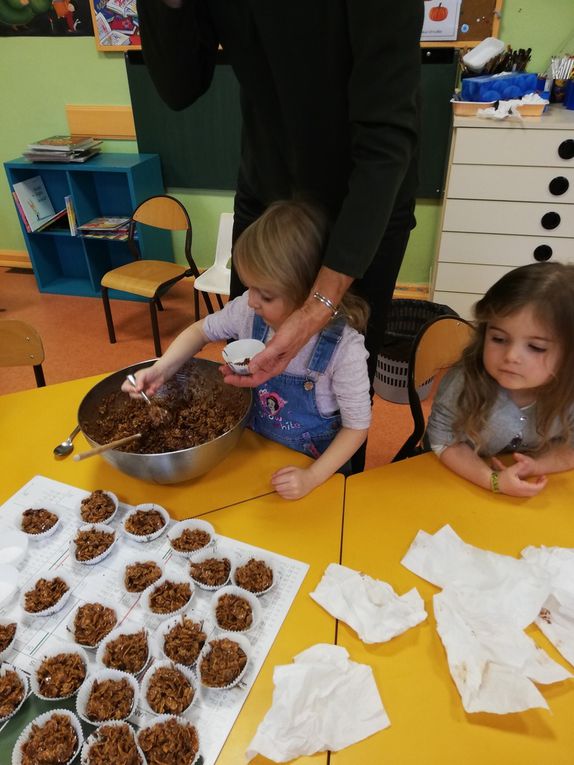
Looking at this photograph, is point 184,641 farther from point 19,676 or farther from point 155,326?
point 155,326

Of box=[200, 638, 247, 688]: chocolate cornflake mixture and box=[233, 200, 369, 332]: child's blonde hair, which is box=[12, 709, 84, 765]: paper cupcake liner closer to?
box=[200, 638, 247, 688]: chocolate cornflake mixture

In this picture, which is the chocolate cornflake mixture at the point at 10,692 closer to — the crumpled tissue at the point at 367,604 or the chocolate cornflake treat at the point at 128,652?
the chocolate cornflake treat at the point at 128,652

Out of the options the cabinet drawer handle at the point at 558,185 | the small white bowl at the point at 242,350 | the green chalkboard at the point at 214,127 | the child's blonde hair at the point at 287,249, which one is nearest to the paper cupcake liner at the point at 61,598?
the small white bowl at the point at 242,350

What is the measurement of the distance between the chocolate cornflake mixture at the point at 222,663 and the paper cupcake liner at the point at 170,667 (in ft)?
0.04

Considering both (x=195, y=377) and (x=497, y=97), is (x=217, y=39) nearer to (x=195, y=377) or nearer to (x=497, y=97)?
(x=195, y=377)

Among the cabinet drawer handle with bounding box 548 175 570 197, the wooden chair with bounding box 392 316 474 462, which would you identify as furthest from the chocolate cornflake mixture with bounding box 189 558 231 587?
the cabinet drawer handle with bounding box 548 175 570 197

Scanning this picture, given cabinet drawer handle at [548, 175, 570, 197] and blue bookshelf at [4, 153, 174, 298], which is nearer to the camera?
cabinet drawer handle at [548, 175, 570, 197]

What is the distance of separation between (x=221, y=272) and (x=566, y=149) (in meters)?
1.69

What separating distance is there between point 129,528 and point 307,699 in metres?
0.40

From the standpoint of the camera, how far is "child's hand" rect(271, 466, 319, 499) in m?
0.96

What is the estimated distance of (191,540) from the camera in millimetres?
871

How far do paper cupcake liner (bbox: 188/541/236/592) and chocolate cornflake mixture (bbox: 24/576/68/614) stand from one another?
194 millimetres

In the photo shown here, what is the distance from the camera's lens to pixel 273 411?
118 cm

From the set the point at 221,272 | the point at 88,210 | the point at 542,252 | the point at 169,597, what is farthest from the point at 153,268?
the point at 169,597
